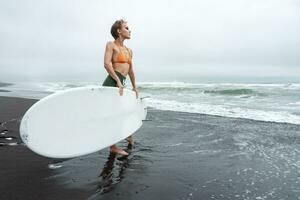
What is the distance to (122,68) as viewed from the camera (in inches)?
173

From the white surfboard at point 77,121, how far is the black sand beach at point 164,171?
0.96ft

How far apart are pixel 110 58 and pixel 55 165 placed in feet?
5.11

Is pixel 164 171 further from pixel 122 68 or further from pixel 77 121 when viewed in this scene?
pixel 122 68

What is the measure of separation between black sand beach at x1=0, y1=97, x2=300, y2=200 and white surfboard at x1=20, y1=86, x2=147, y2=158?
11.5 inches

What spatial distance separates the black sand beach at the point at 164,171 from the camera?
9.77 ft

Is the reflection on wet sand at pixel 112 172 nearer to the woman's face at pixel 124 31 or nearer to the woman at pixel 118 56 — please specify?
the woman at pixel 118 56

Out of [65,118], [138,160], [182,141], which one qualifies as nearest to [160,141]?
[182,141]

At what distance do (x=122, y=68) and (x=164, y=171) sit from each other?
63.6 inches

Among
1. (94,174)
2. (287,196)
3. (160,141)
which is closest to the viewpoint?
(287,196)

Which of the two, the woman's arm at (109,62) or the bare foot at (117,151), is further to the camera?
the bare foot at (117,151)

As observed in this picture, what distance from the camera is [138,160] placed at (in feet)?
13.5

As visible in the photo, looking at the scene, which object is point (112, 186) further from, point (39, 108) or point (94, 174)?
point (39, 108)

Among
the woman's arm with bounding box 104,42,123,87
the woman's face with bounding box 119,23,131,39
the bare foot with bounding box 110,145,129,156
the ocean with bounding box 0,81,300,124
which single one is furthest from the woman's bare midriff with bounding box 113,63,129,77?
the bare foot with bounding box 110,145,129,156

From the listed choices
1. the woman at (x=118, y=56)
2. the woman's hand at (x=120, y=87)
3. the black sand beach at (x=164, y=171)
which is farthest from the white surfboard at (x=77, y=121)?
the black sand beach at (x=164, y=171)
